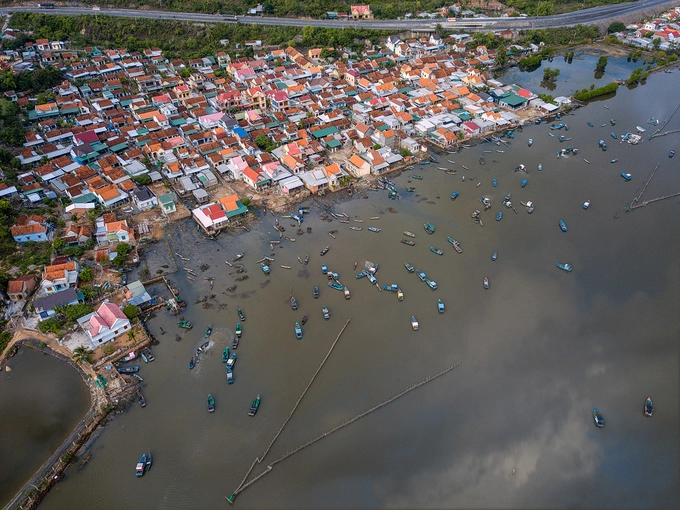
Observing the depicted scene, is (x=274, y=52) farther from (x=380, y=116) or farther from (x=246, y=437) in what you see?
(x=246, y=437)

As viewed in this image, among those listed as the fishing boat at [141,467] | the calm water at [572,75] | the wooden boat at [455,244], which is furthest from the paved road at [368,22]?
the fishing boat at [141,467]

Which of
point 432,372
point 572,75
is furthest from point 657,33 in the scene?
point 432,372

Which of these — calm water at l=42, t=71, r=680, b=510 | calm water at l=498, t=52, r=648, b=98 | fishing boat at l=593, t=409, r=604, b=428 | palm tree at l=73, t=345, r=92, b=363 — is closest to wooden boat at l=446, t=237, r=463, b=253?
calm water at l=42, t=71, r=680, b=510

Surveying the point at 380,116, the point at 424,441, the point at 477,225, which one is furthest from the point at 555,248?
the point at 380,116

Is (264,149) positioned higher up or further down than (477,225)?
higher up

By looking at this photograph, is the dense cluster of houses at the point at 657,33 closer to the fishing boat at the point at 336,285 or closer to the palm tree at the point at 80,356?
the fishing boat at the point at 336,285

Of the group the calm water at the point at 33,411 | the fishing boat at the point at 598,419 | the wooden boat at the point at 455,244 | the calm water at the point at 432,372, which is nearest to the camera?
the calm water at the point at 432,372
